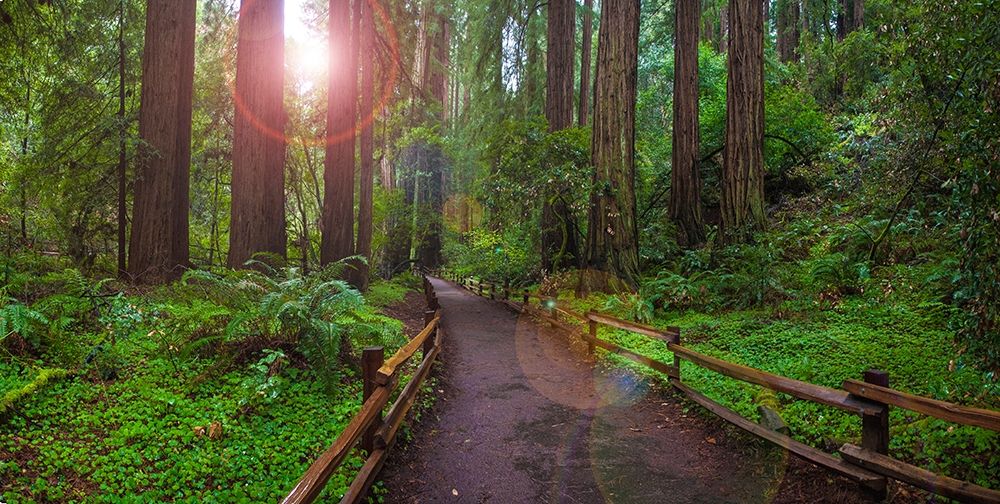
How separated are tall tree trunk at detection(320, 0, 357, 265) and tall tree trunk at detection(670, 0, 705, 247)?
9.07 m

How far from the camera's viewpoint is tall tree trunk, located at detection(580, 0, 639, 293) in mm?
11969

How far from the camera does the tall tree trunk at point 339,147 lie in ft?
49.6

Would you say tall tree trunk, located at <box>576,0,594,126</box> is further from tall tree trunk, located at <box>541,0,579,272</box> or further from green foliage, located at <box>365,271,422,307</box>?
green foliage, located at <box>365,271,422,307</box>

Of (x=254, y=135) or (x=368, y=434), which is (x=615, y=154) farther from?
(x=368, y=434)

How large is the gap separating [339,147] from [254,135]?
16.1ft

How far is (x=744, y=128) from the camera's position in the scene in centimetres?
1109

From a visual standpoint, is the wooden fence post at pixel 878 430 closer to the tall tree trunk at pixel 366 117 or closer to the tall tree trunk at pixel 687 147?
the tall tree trunk at pixel 687 147

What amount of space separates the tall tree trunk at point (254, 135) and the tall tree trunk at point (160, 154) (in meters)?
1.00

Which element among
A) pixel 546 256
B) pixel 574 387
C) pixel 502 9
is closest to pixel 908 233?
pixel 574 387

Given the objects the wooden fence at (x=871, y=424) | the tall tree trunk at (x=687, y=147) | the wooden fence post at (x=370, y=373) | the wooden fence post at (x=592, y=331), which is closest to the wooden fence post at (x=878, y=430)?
the wooden fence at (x=871, y=424)

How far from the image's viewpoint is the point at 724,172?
1136 centimetres

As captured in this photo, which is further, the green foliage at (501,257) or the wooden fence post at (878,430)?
the green foliage at (501,257)

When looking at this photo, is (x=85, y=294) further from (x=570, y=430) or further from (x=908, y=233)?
(x=908, y=233)

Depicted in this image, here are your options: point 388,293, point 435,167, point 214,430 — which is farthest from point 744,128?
point 435,167
